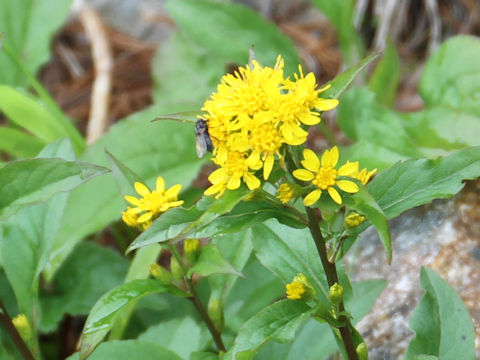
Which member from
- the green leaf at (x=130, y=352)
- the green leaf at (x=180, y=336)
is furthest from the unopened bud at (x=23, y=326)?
the green leaf at (x=180, y=336)

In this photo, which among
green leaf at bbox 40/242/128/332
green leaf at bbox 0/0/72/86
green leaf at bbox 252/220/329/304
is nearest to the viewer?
green leaf at bbox 252/220/329/304

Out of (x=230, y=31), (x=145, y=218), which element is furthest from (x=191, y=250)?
(x=230, y=31)

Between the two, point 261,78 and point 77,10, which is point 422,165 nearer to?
point 261,78

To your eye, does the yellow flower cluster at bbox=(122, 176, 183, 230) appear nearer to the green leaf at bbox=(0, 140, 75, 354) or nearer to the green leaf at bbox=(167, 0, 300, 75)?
the green leaf at bbox=(0, 140, 75, 354)

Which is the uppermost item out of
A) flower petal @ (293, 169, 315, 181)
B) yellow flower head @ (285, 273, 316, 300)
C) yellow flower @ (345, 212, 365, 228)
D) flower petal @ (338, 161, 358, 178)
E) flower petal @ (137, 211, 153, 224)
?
flower petal @ (293, 169, 315, 181)

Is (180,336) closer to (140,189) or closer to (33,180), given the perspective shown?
(140,189)

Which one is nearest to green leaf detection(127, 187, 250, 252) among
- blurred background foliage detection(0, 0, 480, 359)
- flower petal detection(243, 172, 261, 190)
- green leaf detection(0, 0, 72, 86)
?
flower petal detection(243, 172, 261, 190)

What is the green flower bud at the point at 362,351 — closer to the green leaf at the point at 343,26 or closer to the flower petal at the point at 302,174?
the flower petal at the point at 302,174
